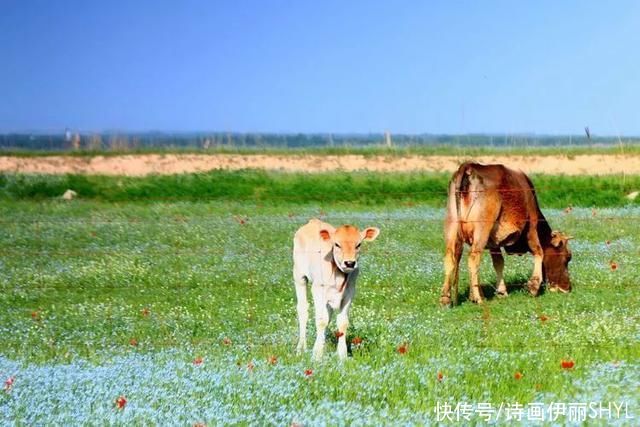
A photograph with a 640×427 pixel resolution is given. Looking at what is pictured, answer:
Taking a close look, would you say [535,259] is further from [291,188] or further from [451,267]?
[291,188]

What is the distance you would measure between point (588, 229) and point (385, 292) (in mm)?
11501

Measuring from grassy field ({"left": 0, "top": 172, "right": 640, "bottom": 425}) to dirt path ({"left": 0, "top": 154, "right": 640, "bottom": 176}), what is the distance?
701 inches

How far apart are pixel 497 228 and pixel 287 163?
37.5 meters

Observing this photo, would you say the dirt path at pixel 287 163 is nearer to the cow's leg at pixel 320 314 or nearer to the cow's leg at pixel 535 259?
the cow's leg at pixel 535 259

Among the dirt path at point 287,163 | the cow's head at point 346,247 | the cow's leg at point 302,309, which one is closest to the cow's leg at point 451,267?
the cow's leg at point 302,309

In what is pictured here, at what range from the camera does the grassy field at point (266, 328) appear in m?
9.60

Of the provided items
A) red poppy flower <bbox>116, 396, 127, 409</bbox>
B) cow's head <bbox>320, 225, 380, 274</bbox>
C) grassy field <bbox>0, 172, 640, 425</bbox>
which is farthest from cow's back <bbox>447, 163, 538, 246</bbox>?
red poppy flower <bbox>116, 396, 127, 409</bbox>

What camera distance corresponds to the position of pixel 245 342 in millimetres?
13930

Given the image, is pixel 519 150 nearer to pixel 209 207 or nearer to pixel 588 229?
pixel 209 207

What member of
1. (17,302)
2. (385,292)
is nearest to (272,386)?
(385,292)

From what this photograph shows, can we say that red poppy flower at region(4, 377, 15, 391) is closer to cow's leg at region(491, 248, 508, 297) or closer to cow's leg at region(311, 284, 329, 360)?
cow's leg at region(311, 284, 329, 360)

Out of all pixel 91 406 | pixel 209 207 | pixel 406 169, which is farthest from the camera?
pixel 406 169

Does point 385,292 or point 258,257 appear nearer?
point 385,292

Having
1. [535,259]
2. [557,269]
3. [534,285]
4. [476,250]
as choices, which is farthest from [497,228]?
[557,269]
